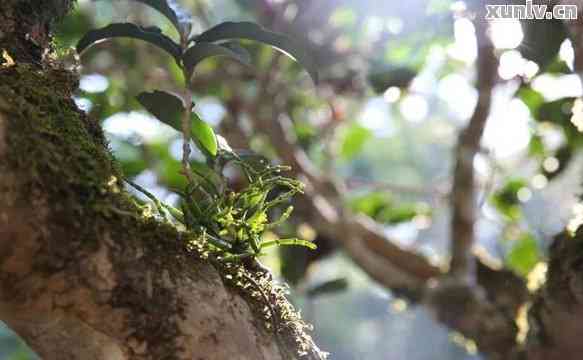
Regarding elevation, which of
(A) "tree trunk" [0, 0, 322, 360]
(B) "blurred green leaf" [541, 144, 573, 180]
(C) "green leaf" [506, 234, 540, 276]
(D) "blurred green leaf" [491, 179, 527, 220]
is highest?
(D) "blurred green leaf" [491, 179, 527, 220]

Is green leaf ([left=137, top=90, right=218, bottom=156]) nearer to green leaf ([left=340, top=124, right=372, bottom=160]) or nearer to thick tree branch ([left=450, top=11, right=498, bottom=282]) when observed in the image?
thick tree branch ([left=450, top=11, right=498, bottom=282])

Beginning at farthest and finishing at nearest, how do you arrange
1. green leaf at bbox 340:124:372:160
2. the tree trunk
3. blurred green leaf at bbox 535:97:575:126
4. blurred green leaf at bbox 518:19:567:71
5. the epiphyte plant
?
green leaf at bbox 340:124:372:160, blurred green leaf at bbox 535:97:575:126, blurred green leaf at bbox 518:19:567:71, the epiphyte plant, the tree trunk

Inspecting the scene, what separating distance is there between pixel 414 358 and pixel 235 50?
30.2ft

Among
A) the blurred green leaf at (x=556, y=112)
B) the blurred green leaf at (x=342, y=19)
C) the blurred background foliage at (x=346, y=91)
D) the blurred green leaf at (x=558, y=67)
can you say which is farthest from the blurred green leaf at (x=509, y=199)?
the blurred green leaf at (x=342, y=19)

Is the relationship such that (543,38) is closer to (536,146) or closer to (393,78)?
(393,78)

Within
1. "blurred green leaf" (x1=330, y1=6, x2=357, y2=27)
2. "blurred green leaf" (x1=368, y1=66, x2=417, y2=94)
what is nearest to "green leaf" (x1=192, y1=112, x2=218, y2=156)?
"blurred green leaf" (x1=368, y1=66, x2=417, y2=94)

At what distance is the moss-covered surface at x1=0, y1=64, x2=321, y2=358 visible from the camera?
0.51 metres

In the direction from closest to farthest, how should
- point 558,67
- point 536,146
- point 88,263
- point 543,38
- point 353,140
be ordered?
point 88,263, point 543,38, point 558,67, point 536,146, point 353,140

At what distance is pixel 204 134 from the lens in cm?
77

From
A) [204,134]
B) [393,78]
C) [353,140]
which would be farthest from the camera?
[353,140]

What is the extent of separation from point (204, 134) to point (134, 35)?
145mm

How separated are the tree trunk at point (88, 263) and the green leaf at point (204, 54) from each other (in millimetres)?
179

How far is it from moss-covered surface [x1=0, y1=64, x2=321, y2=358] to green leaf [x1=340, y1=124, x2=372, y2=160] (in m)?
1.71

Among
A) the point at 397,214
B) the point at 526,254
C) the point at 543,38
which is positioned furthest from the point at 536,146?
the point at 543,38
